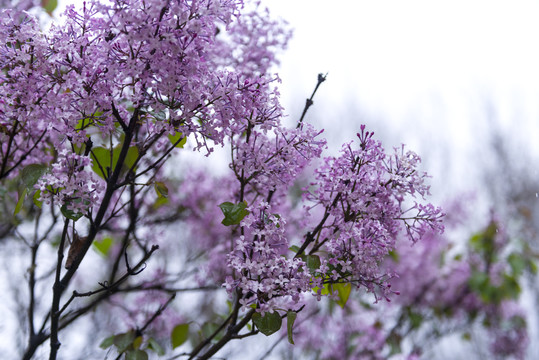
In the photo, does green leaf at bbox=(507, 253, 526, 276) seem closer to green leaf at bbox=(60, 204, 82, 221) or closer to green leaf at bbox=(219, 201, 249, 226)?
green leaf at bbox=(219, 201, 249, 226)

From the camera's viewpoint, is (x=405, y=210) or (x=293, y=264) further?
(x=405, y=210)

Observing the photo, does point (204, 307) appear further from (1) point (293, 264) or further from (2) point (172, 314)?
(1) point (293, 264)

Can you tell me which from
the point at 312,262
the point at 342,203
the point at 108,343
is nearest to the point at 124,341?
the point at 108,343

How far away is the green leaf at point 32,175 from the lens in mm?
1174

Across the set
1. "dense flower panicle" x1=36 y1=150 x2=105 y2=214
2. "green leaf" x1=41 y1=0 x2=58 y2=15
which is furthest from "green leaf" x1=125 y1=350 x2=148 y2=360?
"green leaf" x1=41 y1=0 x2=58 y2=15

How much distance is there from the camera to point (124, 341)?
5.01 ft

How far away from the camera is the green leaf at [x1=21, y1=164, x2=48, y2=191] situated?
1.17 m

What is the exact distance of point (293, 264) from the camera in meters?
1.04

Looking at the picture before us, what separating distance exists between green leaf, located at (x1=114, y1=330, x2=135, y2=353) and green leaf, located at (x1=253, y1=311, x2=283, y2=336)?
1.84 ft

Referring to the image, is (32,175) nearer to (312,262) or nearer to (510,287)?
(312,262)

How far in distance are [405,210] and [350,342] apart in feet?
8.32

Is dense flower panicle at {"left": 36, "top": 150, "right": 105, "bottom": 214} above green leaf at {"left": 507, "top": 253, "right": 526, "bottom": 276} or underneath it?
underneath

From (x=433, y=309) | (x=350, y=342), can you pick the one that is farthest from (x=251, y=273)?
(x=433, y=309)

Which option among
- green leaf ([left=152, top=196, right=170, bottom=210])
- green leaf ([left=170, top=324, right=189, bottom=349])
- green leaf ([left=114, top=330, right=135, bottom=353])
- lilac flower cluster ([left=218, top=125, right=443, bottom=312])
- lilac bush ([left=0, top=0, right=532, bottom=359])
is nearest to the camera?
lilac bush ([left=0, top=0, right=532, bottom=359])
